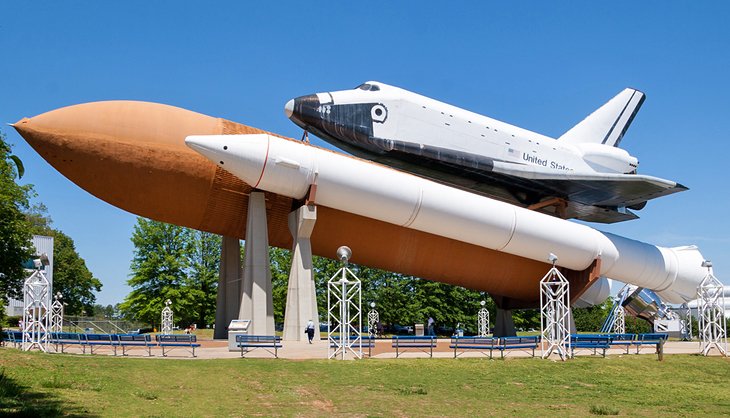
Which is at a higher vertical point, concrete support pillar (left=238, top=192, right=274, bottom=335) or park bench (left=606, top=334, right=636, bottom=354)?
concrete support pillar (left=238, top=192, right=274, bottom=335)

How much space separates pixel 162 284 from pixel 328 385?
42416 mm

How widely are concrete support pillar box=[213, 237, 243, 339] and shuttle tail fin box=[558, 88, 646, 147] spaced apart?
19.2 meters

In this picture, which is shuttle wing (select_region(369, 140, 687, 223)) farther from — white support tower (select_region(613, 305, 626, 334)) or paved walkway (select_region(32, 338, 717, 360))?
white support tower (select_region(613, 305, 626, 334))

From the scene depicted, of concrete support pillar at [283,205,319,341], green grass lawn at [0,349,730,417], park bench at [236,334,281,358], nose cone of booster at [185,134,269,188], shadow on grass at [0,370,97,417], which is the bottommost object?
green grass lawn at [0,349,730,417]

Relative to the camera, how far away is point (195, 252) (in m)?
56.5

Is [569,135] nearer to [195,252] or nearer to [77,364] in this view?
[77,364]

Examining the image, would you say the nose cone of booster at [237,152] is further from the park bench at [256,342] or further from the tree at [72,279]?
the tree at [72,279]

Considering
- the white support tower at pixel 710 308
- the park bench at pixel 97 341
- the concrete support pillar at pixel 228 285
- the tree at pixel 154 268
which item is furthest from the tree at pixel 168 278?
the white support tower at pixel 710 308

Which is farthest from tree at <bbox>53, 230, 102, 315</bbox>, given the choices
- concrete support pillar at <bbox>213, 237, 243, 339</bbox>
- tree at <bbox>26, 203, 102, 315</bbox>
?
concrete support pillar at <bbox>213, 237, 243, 339</bbox>

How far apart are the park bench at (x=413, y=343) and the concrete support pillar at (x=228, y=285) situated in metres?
7.00

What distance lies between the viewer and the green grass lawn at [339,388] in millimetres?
11391

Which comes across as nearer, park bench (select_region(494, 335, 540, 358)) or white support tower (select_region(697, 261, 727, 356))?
park bench (select_region(494, 335, 540, 358))

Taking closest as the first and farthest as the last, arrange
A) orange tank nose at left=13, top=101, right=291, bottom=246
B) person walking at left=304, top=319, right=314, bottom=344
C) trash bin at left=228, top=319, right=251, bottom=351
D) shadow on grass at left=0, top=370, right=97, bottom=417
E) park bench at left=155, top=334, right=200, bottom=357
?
shadow on grass at left=0, top=370, right=97, bottom=417 → park bench at left=155, top=334, right=200, bottom=357 → trash bin at left=228, top=319, right=251, bottom=351 → orange tank nose at left=13, top=101, right=291, bottom=246 → person walking at left=304, top=319, right=314, bottom=344

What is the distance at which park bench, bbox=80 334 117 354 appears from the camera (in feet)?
62.9
